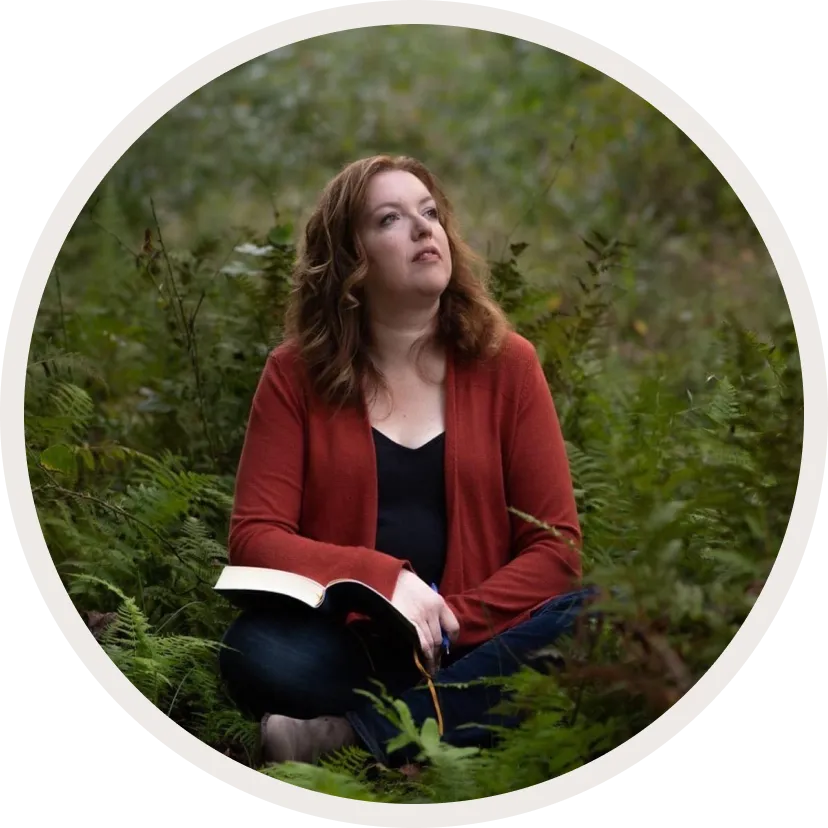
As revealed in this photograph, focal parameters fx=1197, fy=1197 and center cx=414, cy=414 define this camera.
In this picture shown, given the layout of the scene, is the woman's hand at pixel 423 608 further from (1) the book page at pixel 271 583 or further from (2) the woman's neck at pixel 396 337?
(2) the woman's neck at pixel 396 337

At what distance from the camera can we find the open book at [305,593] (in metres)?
2.99

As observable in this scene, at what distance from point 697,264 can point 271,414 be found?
13.6 feet

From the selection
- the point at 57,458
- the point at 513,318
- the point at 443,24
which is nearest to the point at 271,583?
the point at 57,458

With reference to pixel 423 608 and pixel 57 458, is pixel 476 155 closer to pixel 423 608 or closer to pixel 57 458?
pixel 57 458

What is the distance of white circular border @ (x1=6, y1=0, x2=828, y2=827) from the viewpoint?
2896 mm

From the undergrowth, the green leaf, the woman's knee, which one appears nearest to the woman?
the woman's knee

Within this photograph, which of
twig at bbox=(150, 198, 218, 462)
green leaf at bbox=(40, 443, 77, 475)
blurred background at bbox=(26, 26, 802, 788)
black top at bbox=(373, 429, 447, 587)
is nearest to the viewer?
blurred background at bbox=(26, 26, 802, 788)

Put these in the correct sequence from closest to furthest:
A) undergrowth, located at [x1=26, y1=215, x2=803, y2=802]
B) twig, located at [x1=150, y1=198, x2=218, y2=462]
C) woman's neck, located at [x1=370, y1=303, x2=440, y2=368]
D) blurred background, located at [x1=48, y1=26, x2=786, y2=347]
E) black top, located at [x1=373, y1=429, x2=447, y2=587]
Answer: undergrowth, located at [x1=26, y1=215, x2=803, y2=802] < black top, located at [x1=373, y1=429, x2=447, y2=587] < woman's neck, located at [x1=370, y1=303, x2=440, y2=368] < twig, located at [x1=150, y1=198, x2=218, y2=462] < blurred background, located at [x1=48, y1=26, x2=786, y2=347]

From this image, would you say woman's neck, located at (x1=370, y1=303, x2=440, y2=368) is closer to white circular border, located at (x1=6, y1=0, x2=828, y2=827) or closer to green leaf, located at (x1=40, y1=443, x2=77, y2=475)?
white circular border, located at (x1=6, y1=0, x2=828, y2=827)

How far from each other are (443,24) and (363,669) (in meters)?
1.70

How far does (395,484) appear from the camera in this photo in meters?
3.28

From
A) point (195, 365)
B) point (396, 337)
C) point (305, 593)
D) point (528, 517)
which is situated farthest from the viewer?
point (195, 365)

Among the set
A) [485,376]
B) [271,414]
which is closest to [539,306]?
[485,376]

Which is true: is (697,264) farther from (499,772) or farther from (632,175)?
(499,772)
